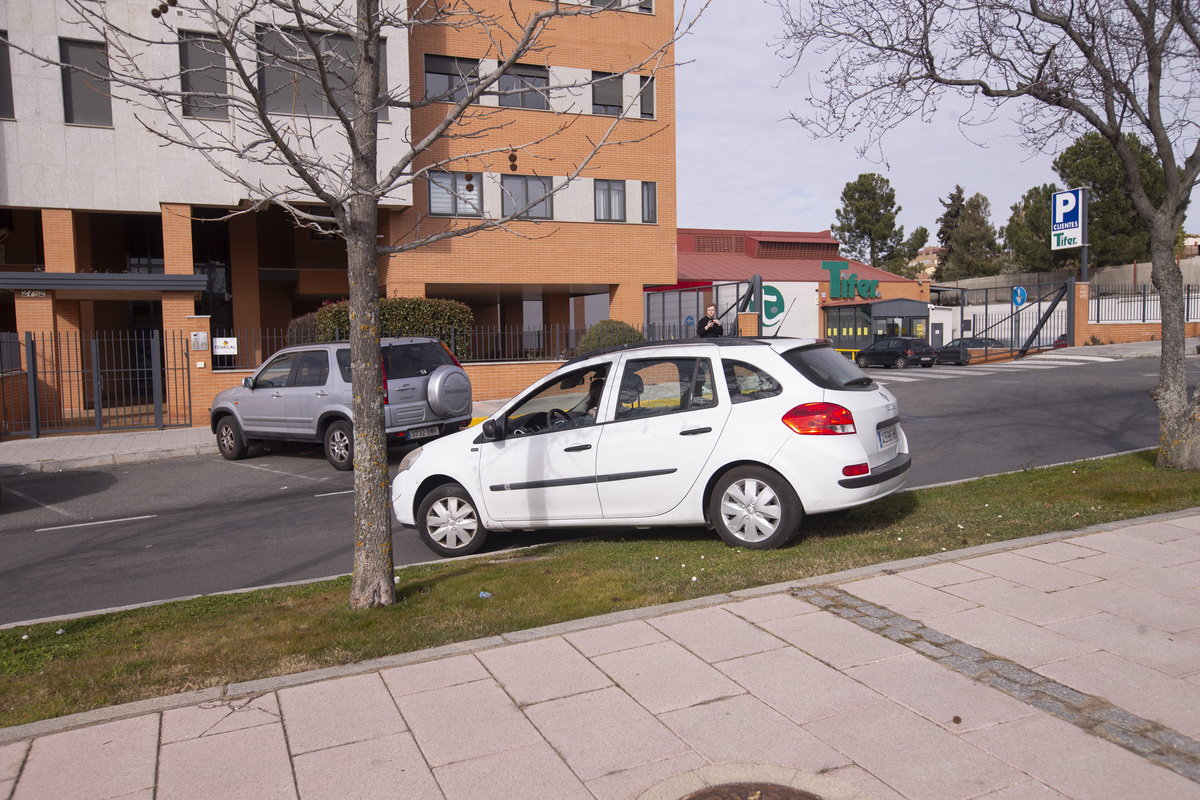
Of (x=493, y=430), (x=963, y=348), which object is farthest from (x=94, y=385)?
(x=963, y=348)

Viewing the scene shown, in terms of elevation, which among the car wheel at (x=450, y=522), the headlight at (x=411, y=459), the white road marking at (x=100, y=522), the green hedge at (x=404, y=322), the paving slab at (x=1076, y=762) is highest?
the green hedge at (x=404, y=322)

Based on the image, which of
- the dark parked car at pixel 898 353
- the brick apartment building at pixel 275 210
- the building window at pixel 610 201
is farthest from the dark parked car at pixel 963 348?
the building window at pixel 610 201

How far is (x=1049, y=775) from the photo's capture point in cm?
313

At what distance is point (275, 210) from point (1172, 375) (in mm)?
23877

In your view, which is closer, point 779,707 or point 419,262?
point 779,707

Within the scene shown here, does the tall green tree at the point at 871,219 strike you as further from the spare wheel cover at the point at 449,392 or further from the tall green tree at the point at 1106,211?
the spare wheel cover at the point at 449,392

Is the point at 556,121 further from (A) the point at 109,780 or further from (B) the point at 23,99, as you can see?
(A) the point at 109,780

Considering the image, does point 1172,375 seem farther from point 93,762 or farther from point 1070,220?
point 1070,220

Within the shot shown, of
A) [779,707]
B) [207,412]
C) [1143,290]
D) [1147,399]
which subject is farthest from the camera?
[1143,290]

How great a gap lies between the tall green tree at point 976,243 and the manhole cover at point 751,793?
66145mm

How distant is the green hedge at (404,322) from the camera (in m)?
19.3

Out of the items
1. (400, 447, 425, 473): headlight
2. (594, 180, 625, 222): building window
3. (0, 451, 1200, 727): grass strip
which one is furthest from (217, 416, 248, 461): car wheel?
(594, 180, 625, 222): building window

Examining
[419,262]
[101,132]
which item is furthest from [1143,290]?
[101,132]

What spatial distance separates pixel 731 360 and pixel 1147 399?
40.9 feet
